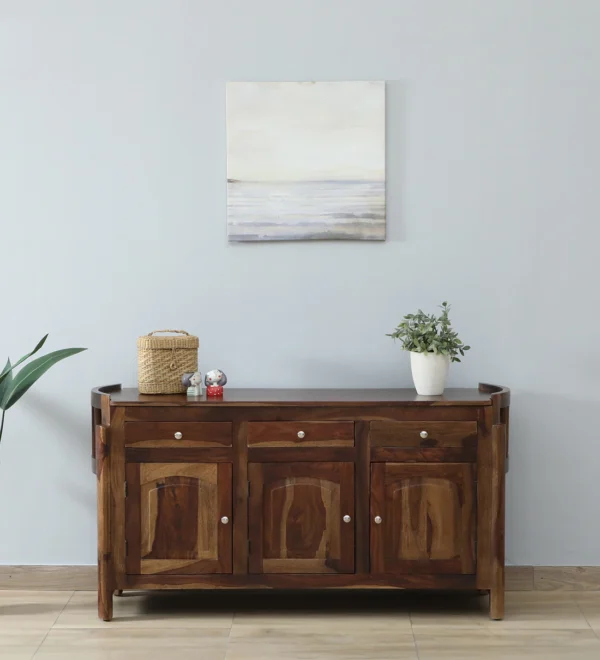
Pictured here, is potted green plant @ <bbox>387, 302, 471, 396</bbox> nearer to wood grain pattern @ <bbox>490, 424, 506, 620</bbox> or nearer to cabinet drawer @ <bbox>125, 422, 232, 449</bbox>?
wood grain pattern @ <bbox>490, 424, 506, 620</bbox>

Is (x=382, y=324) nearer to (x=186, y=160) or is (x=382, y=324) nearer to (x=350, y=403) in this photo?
(x=350, y=403)

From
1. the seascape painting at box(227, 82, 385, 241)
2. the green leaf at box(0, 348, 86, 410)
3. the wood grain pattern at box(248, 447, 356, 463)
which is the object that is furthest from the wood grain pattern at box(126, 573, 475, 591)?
the seascape painting at box(227, 82, 385, 241)

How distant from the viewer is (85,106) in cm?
303

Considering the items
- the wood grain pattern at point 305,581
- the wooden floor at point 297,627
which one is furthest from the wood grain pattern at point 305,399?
the wooden floor at point 297,627

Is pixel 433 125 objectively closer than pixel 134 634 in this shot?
No

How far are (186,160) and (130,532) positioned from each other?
55.2 inches

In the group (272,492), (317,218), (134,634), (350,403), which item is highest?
(317,218)

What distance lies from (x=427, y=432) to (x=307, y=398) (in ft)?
1.38

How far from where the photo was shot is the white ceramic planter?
2723 millimetres

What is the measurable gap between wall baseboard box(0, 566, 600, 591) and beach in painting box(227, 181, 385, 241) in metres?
1.42

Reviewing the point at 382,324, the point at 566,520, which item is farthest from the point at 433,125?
the point at 566,520

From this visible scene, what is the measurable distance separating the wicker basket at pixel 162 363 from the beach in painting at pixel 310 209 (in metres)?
0.52

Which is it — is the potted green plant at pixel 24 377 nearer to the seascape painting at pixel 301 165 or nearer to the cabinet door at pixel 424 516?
the seascape painting at pixel 301 165

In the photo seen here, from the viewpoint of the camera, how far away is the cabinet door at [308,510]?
8.64 ft
